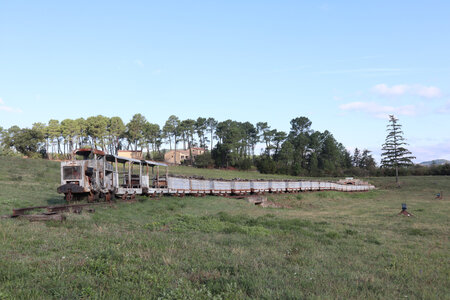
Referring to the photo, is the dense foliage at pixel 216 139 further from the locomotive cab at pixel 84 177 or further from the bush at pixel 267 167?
the locomotive cab at pixel 84 177

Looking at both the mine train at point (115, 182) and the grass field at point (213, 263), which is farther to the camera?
the mine train at point (115, 182)

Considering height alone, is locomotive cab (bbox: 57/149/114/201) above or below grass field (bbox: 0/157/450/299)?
above

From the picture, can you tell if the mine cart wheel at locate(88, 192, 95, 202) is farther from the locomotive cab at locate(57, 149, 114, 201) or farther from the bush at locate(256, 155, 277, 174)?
the bush at locate(256, 155, 277, 174)

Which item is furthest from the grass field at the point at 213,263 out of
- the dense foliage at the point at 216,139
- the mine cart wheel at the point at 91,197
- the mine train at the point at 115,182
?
the dense foliage at the point at 216,139

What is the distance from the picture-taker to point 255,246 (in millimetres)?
10141

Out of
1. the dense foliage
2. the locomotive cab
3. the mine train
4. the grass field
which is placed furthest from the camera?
the dense foliage

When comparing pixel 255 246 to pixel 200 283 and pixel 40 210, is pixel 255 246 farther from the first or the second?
pixel 40 210

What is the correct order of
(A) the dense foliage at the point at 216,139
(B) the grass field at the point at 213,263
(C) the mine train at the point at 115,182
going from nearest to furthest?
1. (B) the grass field at the point at 213,263
2. (C) the mine train at the point at 115,182
3. (A) the dense foliage at the point at 216,139

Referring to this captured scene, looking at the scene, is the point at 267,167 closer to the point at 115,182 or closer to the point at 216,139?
the point at 216,139

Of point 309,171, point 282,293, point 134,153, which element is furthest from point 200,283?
point 309,171

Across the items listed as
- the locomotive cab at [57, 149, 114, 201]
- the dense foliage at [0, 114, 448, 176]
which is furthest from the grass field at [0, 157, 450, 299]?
the dense foliage at [0, 114, 448, 176]

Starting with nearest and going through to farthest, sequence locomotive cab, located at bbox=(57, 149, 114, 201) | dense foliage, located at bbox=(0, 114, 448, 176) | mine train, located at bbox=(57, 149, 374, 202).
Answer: locomotive cab, located at bbox=(57, 149, 114, 201) < mine train, located at bbox=(57, 149, 374, 202) < dense foliage, located at bbox=(0, 114, 448, 176)

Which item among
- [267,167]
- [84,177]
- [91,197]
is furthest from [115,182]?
[267,167]

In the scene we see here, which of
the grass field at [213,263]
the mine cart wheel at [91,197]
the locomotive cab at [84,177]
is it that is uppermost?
the locomotive cab at [84,177]
